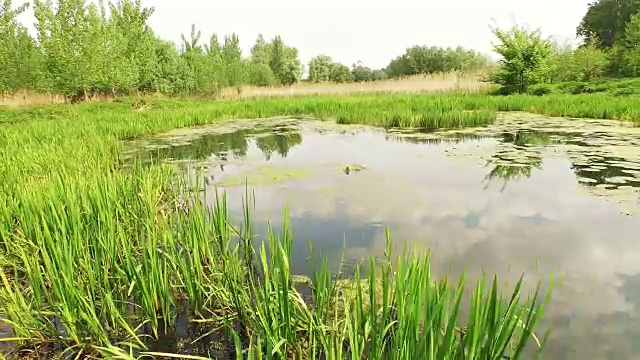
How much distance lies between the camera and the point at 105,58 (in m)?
20.8

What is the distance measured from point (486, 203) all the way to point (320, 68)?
1999 inches

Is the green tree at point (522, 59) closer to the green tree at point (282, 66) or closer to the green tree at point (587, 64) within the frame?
the green tree at point (587, 64)

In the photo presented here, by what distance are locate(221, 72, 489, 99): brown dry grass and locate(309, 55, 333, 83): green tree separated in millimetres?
26358

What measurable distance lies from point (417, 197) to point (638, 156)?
3.81m

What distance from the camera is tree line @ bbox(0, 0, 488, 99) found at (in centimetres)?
1894

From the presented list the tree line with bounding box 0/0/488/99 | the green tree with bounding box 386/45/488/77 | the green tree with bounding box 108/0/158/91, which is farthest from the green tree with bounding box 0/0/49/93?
the green tree with bounding box 386/45/488/77

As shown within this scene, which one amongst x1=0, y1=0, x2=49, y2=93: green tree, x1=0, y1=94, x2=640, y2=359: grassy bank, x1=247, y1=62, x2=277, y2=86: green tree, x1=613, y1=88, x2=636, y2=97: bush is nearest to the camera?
x1=0, y1=94, x2=640, y2=359: grassy bank

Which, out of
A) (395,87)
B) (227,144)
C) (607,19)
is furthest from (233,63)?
(607,19)

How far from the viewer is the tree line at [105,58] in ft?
62.1

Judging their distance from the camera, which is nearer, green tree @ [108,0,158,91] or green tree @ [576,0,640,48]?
green tree @ [108,0,158,91]

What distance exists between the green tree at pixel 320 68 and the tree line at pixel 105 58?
54.5 feet

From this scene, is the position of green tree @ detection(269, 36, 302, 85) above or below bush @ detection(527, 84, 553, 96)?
above

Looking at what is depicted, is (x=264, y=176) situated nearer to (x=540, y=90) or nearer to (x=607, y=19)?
(x=540, y=90)

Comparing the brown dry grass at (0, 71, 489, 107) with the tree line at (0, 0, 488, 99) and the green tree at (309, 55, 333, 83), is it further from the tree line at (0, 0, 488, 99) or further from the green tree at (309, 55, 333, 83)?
the green tree at (309, 55, 333, 83)
